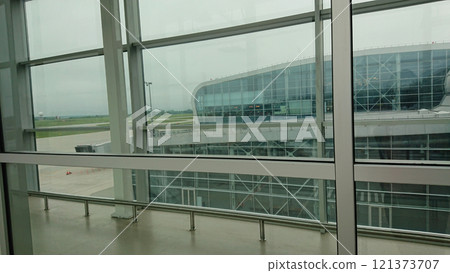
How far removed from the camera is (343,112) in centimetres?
97

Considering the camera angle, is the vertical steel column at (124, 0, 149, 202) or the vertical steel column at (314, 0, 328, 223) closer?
the vertical steel column at (314, 0, 328, 223)

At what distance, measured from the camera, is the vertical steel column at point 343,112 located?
0.95 metres

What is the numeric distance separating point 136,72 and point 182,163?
1748 mm

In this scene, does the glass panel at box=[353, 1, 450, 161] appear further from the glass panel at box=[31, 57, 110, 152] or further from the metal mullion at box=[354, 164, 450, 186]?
the glass panel at box=[31, 57, 110, 152]

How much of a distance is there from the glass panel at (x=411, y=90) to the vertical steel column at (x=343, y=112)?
0.73 metres

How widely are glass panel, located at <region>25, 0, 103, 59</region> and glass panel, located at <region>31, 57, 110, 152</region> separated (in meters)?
0.14

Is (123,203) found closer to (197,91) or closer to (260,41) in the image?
(197,91)

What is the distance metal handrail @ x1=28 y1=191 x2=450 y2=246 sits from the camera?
1.48m

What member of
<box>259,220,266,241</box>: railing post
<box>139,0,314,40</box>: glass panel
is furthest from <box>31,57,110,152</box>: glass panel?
<box>259,220,266,241</box>: railing post

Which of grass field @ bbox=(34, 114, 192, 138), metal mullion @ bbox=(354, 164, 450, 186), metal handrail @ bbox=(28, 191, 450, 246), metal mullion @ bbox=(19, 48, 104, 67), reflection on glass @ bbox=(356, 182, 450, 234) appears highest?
metal mullion @ bbox=(19, 48, 104, 67)

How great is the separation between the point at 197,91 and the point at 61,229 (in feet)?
4.67

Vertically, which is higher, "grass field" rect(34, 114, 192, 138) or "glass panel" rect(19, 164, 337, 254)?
"grass field" rect(34, 114, 192, 138)
